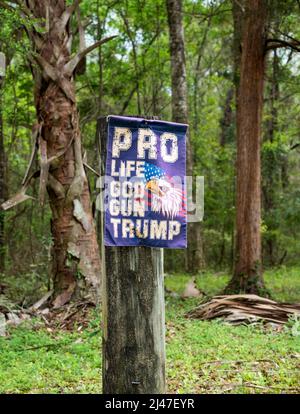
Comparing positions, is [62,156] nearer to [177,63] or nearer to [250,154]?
[250,154]

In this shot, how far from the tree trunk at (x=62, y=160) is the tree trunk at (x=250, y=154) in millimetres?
2919

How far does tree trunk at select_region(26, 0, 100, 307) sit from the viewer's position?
9.38m

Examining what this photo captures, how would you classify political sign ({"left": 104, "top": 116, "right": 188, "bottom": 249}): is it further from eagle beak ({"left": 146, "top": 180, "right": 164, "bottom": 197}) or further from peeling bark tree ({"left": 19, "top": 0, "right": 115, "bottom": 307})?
peeling bark tree ({"left": 19, "top": 0, "right": 115, "bottom": 307})

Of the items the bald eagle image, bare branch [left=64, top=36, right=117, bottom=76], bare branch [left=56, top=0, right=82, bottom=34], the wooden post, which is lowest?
the wooden post

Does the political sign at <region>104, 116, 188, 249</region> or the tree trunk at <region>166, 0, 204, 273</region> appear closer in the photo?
Result: the political sign at <region>104, 116, 188, 249</region>

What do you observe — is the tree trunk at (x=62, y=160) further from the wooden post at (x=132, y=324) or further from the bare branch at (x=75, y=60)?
the wooden post at (x=132, y=324)

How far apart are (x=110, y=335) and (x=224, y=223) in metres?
16.7

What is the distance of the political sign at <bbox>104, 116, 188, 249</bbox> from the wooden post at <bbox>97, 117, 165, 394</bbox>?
13cm

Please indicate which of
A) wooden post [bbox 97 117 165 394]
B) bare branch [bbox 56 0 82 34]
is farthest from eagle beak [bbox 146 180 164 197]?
bare branch [bbox 56 0 82 34]

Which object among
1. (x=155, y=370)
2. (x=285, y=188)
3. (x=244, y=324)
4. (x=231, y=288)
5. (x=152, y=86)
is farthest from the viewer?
(x=285, y=188)

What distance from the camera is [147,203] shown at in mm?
3836

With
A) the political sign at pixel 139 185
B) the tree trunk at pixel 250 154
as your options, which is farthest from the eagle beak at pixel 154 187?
the tree trunk at pixel 250 154

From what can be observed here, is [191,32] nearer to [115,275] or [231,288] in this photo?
[231,288]
